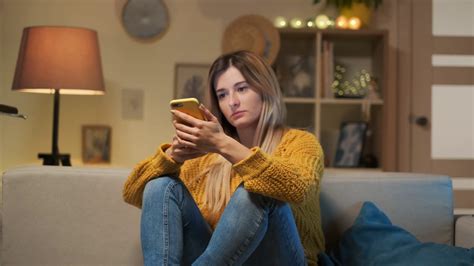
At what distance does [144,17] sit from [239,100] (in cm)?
189

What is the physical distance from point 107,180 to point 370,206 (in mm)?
841

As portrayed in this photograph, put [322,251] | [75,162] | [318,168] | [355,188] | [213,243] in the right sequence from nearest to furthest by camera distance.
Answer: [213,243] < [318,168] < [322,251] < [355,188] < [75,162]

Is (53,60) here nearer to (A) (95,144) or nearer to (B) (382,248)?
(A) (95,144)

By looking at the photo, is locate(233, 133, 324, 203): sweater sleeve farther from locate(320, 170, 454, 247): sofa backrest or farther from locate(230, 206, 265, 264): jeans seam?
locate(320, 170, 454, 247): sofa backrest

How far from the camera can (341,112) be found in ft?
11.6

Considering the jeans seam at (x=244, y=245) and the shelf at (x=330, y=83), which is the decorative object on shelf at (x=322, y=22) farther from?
the jeans seam at (x=244, y=245)

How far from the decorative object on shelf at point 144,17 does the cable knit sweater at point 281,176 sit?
1.85 metres

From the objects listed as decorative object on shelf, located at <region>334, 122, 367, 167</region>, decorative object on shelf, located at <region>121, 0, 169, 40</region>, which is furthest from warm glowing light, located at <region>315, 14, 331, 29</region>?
decorative object on shelf, located at <region>121, 0, 169, 40</region>

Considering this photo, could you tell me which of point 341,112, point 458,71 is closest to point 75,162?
point 341,112

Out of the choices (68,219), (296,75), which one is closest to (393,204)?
(68,219)

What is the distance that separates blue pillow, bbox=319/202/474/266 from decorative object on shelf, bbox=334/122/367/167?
155 centimetres

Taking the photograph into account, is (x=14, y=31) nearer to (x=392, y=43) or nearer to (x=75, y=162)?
(x=75, y=162)

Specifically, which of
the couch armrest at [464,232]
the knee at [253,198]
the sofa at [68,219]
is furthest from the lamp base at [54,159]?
the couch armrest at [464,232]

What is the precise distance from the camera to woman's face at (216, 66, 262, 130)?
1.76 metres
